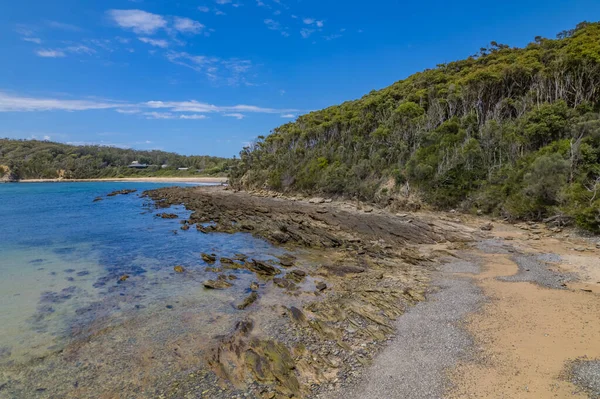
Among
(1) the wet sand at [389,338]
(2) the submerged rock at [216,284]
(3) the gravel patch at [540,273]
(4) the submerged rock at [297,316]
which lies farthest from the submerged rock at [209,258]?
(3) the gravel patch at [540,273]

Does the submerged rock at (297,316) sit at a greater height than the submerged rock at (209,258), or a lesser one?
greater

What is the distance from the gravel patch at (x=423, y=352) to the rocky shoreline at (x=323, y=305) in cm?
45

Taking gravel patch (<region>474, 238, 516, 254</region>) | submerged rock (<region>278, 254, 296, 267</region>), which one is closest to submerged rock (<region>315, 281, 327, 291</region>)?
submerged rock (<region>278, 254, 296, 267</region>)

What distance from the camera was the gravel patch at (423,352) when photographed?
25.1 ft

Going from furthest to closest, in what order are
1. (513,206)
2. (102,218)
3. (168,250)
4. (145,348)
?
1. (102,218)
2. (513,206)
3. (168,250)
4. (145,348)

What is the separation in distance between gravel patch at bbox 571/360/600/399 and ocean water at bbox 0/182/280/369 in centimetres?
1006

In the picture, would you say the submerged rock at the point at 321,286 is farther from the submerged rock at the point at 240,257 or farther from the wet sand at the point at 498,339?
the submerged rock at the point at 240,257

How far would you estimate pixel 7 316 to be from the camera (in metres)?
12.5

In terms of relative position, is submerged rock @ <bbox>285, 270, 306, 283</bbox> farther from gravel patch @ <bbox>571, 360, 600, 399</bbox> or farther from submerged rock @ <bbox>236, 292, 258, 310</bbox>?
gravel patch @ <bbox>571, 360, 600, 399</bbox>

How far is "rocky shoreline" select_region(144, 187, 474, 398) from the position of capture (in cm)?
839

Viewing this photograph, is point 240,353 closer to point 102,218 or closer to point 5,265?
point 5,265

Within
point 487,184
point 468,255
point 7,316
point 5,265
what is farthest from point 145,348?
point 487,184

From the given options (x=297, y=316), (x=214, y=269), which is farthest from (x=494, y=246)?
(x=214, y=269)

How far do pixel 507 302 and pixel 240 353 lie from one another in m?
10.4
